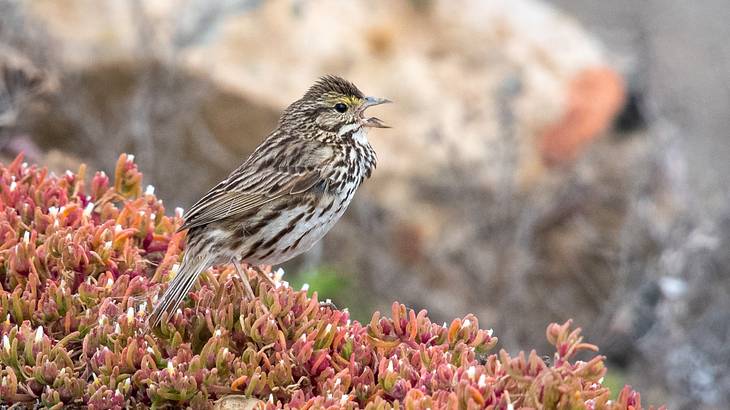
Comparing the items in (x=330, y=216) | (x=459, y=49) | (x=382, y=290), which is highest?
(x=459, y=49)

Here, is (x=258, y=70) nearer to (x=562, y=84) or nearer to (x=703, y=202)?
(x=562, y=84)

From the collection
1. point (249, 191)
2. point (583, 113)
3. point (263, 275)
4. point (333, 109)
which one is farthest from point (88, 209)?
point (583, 113)

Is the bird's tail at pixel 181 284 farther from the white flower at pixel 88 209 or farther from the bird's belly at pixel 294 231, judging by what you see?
the white flower at pixel 88 209

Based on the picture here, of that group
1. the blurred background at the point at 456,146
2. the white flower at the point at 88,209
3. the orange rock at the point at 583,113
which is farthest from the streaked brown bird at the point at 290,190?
the orange rock at the point at 583,113

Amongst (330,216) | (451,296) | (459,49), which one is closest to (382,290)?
(451,296)

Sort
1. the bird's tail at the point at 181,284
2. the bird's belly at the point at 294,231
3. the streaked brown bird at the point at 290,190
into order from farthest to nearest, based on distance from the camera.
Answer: the bird's belly at the point at 294,231, the streaked brown bird at the point at 290,190, the bird's tail at the point at 181,284

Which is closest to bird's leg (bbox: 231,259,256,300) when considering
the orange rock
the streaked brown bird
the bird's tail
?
the streaked brown bird

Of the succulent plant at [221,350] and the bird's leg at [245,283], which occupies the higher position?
the bird's leg at [245,283]
